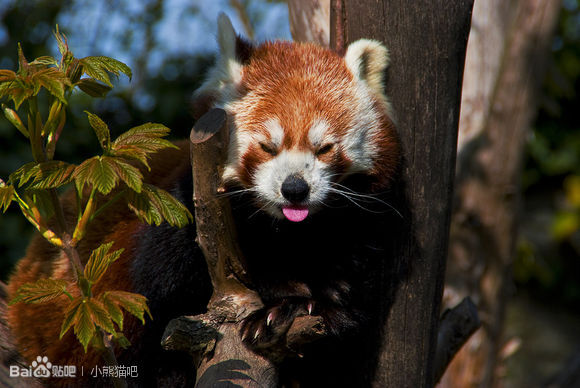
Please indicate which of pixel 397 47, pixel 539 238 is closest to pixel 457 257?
pixel 397 47

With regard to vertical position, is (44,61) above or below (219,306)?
above

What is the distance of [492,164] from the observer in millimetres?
4309

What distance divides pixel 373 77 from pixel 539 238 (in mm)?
6007

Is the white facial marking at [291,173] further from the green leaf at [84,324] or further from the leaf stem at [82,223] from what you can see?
the green leaf at [84,324]

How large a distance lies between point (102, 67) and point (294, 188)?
75cm

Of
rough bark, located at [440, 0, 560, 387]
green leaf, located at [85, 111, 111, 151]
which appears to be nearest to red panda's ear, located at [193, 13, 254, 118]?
green leaf, located at [85, 111, 111, 151]

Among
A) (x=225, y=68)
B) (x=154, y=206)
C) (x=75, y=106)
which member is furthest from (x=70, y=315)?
(x=75, y=106)

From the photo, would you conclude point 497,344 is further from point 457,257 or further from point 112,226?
point 112,226

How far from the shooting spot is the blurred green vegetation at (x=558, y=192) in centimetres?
689

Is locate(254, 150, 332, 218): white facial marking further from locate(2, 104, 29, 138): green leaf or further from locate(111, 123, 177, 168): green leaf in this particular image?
locate(2, 104, 29, 138): green leaf

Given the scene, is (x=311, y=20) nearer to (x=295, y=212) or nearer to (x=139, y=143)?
(x=295, y=212)

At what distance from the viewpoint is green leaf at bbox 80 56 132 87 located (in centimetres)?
159

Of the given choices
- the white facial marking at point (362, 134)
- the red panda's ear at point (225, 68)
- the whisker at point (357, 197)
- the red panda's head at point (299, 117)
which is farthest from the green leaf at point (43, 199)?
the white facial marking at point (362, 134)

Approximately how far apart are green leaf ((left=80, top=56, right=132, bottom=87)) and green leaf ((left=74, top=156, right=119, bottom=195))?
8.8 inches
